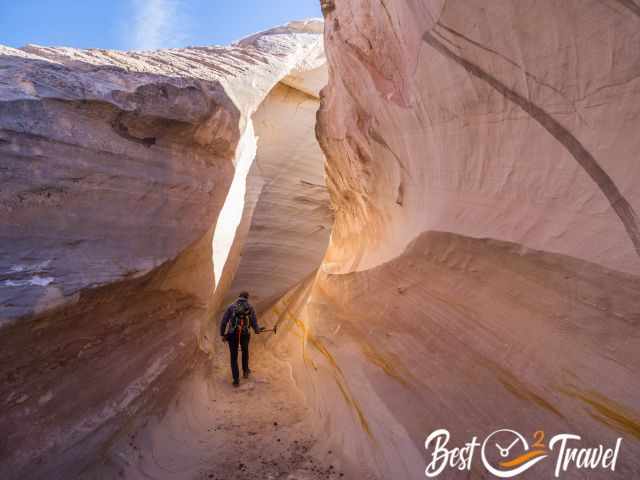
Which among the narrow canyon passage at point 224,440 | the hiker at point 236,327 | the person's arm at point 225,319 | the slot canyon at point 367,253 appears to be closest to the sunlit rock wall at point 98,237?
the slot canyon at point 367,253

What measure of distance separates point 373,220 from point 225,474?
9.68 feet

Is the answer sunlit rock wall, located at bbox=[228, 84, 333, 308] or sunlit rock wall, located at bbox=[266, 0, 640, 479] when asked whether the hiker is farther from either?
sunlit rock wall, located at bbox=[266, 0, 640, 479]

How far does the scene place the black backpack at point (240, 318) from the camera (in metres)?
4.95

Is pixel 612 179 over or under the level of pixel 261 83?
under

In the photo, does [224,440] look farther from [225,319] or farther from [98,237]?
[98,237]

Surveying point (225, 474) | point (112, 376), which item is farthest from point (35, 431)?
point (225, 474)

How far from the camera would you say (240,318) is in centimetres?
500

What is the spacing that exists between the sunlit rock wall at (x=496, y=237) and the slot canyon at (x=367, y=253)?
12 mm

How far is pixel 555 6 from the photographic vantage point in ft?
6.50

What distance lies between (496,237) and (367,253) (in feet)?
6.95

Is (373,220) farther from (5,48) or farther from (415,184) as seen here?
(5,48)

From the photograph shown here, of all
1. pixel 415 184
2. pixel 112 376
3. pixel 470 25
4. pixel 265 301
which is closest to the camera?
pixel 470 25

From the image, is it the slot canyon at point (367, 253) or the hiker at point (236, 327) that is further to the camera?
the hiker at point (236, 327)

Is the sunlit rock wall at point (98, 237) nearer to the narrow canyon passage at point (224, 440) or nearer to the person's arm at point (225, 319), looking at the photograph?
the narrow canyon passage at point (224, 440)
